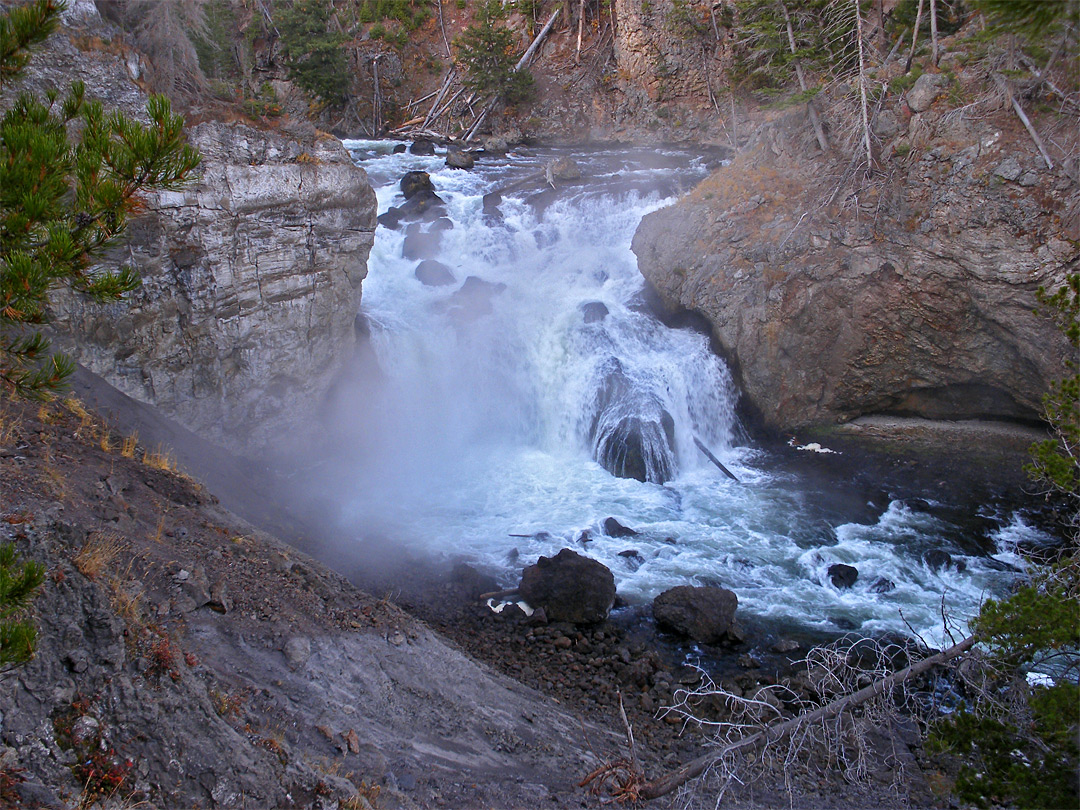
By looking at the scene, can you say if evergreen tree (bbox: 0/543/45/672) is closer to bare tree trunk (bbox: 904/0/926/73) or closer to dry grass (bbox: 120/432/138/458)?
dry grass (bbox: 120/432/138/458)

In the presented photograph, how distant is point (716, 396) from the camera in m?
17.3

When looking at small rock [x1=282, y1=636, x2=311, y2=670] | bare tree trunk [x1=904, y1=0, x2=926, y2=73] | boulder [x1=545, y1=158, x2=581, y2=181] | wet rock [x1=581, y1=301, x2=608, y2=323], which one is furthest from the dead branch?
small rock [x1=282, y1=636, x2=311, y2=670]

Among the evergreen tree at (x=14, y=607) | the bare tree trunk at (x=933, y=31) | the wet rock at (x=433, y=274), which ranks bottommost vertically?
the evergreen tree at (x=14, y=607)

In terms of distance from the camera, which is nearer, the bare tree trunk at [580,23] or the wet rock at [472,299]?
the wet rock at [472,299]

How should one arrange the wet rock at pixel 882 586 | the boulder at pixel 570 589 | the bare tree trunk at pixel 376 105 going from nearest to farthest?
the boulder at pixel 570 589
the wet rock at pixel 882 586
the bare tree trunk at pixel 376 105

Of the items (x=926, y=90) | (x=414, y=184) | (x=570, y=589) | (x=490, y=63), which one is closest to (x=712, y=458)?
(x=570, y=589)

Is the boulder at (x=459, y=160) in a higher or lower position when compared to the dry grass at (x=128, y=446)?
higher

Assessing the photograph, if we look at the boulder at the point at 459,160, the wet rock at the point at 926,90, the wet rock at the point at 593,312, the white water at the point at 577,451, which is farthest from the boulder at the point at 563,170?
the wet rock at the point at 926,90

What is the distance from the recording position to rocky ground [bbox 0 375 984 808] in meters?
4.20

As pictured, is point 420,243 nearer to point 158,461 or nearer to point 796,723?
point 158,461

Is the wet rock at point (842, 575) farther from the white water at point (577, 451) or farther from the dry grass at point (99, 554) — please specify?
the dry grass at point (99, 554)

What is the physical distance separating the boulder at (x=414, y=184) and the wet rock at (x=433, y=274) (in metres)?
3.74

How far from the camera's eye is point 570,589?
10438 millimetres

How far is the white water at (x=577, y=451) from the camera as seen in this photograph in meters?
11.9
